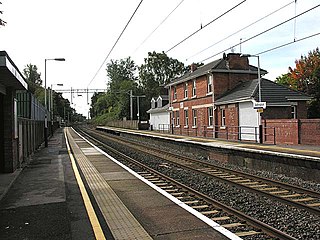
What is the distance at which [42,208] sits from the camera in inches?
319

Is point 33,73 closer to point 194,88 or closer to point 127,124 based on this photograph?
point 127,124

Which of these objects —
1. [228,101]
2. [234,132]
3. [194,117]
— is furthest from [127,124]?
[234,132]

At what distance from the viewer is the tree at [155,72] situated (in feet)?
275

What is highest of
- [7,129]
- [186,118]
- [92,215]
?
[186,118]

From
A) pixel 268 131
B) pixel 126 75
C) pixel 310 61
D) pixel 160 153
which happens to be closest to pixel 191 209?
pixel 160 153

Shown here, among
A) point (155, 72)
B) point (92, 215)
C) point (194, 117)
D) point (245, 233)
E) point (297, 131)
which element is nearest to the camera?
point (245, 233)

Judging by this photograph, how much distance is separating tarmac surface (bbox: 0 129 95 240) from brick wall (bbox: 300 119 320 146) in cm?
1287

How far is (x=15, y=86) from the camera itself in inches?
508

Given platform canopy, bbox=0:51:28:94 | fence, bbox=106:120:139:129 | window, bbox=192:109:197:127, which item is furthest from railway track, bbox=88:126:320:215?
fence, bbox=106:120:139:129

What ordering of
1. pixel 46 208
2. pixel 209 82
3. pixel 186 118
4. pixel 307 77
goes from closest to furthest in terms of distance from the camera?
pixel 46 208 < pixel 209 82 < pixel 186 118 < pixel 307 77

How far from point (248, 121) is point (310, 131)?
24.0 feet

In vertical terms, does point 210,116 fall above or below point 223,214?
above

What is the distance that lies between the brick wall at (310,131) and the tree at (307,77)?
18889 mm

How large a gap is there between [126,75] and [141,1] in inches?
3975
